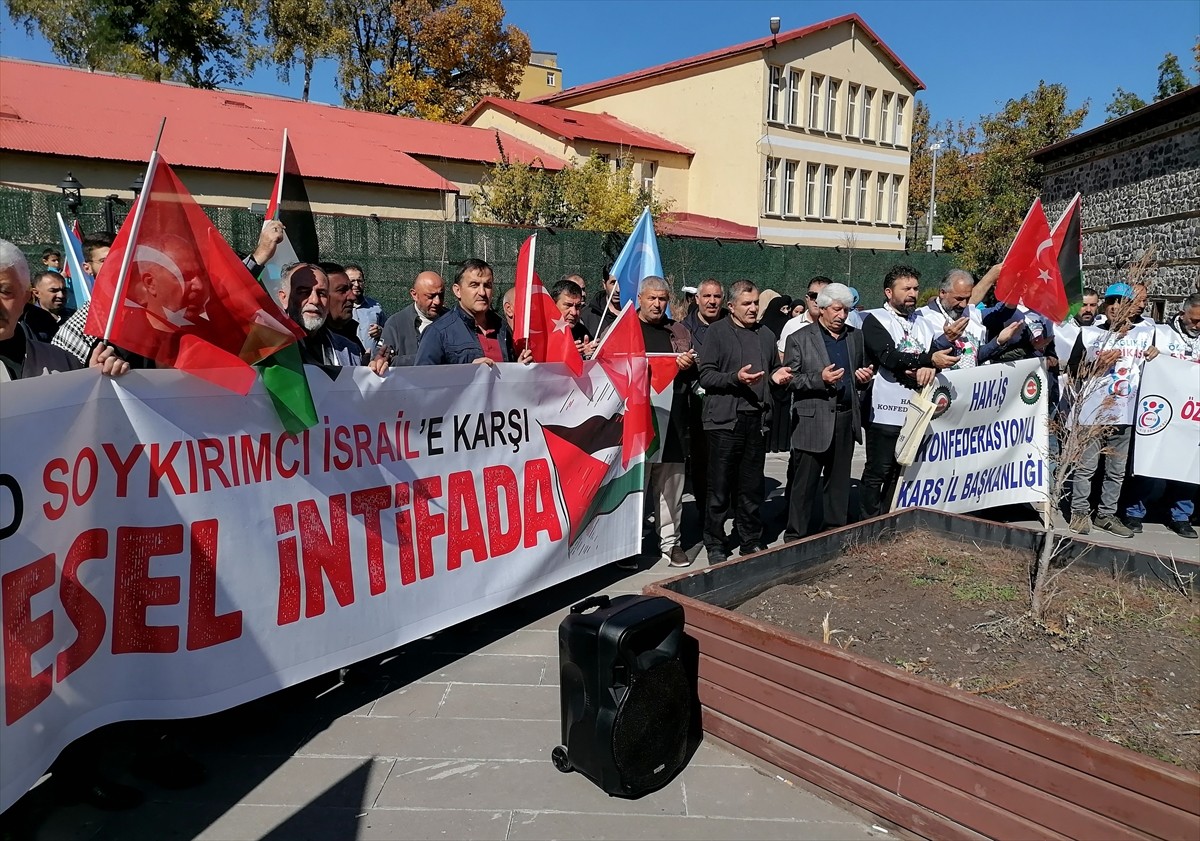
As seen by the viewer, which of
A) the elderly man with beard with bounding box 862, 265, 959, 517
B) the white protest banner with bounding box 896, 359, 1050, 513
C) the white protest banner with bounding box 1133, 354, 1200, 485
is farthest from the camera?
the white protest banner with bounding box 1133, 354, 1200, 485

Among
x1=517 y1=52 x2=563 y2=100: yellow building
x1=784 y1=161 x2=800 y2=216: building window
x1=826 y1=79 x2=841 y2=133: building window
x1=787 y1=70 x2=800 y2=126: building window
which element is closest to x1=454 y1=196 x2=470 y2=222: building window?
x1=784 y1=161 x2=800 y2=216: building window

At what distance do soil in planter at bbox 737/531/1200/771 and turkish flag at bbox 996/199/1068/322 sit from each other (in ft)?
6.23

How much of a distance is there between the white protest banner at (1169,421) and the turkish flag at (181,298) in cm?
697

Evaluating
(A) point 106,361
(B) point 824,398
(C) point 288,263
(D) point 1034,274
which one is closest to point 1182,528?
(D) point 1034,274

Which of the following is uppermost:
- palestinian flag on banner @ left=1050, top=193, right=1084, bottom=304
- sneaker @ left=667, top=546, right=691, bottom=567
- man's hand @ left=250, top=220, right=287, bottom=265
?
palestinian flag on banner @ left=1050, top=193, right=1084, bottom=304

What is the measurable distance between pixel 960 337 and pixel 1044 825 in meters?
4.72

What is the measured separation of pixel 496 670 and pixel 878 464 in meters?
3.53

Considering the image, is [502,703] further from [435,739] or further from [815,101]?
[815,101]

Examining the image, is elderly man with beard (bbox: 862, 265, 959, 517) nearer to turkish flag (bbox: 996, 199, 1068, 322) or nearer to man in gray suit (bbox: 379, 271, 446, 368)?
turkish flag (bbox: 996, 199, 1068, 322)

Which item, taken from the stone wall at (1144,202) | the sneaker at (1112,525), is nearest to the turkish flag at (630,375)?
the sneaker at (1112,525)

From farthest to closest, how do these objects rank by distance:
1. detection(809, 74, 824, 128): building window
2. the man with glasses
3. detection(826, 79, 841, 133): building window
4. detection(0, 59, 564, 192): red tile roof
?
detection(826, 79, 841, 133): building window < detection(809, 74, 824, 128): building window < detection(0, 59, 564, 192): red tile roof < the man with glasses

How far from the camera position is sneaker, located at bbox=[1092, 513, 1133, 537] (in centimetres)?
743

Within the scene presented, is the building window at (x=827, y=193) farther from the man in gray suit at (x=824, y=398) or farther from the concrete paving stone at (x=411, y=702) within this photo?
the concrete paving stone at (x=411, y=702)

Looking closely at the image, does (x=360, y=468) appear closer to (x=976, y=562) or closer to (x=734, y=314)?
(x=734, y=314)
